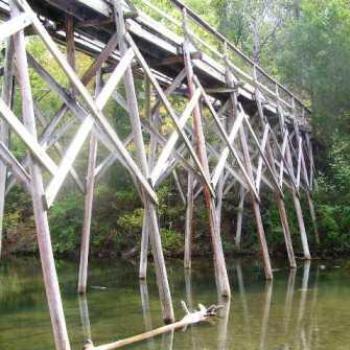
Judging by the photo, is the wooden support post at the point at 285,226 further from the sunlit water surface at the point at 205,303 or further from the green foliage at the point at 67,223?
the green foliage at the point at 67,223

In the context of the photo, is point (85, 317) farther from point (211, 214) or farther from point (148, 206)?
point (211, 214)

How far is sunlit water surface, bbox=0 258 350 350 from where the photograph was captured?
22.1ft

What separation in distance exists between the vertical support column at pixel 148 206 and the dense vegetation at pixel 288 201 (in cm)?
941


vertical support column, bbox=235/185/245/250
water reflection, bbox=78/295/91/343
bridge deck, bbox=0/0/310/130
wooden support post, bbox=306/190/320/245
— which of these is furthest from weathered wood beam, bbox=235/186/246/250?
water reflection, bbox=78/295/91/343

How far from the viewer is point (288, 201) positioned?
17297 millimetres

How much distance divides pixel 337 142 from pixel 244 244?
4.22 metres

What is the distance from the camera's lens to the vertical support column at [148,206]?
748 centimetres

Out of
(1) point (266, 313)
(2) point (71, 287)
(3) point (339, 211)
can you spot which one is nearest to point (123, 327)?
(1) point (266, 313)

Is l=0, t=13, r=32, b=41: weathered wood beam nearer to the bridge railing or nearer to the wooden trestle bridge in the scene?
the wooden trestle bridge

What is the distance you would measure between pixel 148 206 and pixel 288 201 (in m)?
10.4

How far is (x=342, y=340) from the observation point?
6.61 metres

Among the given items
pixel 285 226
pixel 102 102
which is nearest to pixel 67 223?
pixel 285 226

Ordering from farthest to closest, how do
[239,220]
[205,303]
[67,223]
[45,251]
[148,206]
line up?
[67,223] < [239,220] < [205,303] < [148,206] < [45,251]

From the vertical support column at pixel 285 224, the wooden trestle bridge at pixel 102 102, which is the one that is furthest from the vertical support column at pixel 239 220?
the wooden trestle bridge at pixel 102 102
